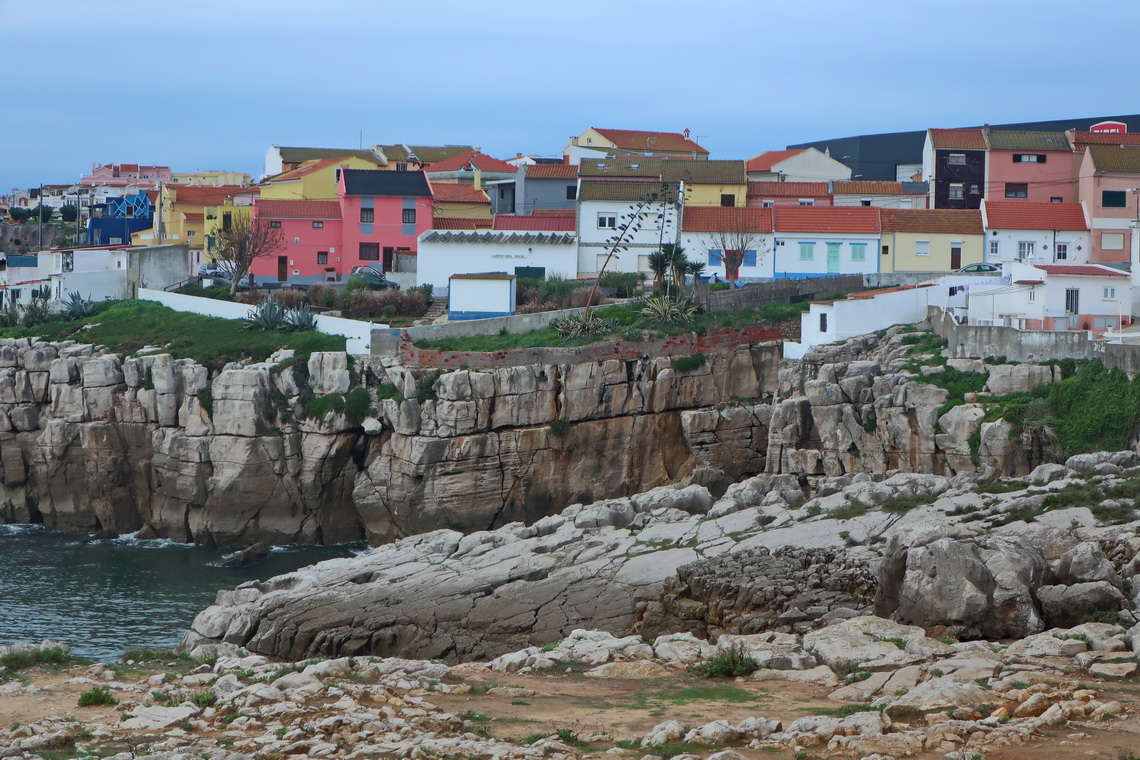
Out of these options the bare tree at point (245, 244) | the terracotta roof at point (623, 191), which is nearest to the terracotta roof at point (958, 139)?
the terracotta roof at point (623, 191)

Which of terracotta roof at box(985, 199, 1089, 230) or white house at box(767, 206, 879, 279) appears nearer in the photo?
terracotta roof at box(985, 199, 1089, 230)

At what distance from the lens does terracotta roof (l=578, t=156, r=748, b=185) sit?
66.2m

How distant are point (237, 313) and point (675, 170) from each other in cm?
2374

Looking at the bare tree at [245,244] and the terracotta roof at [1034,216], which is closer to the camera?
the terracotta roof at [1034,216]

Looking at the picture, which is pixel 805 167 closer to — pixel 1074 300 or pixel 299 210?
pixel 299 210

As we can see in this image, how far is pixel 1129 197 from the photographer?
57.8 metres

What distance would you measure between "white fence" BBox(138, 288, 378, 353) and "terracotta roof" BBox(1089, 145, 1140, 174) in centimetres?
3200

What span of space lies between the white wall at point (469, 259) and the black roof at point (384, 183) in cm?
652

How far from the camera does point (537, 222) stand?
6316 cm

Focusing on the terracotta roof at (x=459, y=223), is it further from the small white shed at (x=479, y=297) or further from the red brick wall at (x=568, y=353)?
the red brick wall at (x=568, y=353)

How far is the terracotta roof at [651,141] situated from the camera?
85312 millimetres

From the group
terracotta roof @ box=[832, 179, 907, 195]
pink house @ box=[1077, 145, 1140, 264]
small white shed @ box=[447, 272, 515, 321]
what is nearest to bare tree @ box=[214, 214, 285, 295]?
small white shed @ box=[447, 272, 515, 321]

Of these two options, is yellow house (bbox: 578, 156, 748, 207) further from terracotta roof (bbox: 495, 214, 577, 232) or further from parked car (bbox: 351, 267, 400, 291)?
parked car (bbox: 351, 267, 400, 291)

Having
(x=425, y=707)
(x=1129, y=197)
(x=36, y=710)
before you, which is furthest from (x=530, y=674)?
(x=1129, y=197)
